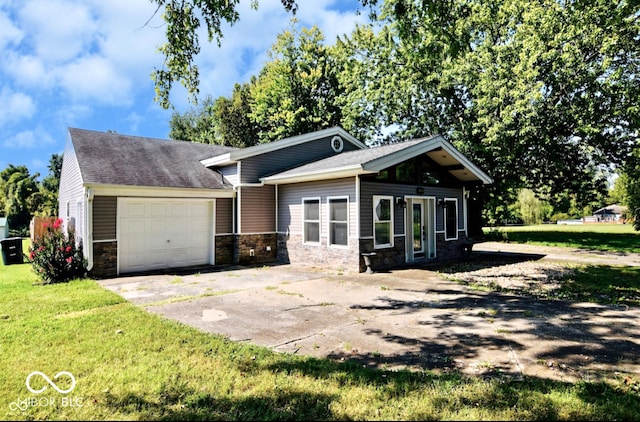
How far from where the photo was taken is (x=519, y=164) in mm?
19781

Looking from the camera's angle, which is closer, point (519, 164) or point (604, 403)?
point (604, 403)

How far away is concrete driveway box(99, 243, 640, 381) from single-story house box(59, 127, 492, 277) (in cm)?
190

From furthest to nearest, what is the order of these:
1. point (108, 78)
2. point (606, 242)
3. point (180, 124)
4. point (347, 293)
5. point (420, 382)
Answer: point (180, 124) < point (606, 242) < point (108, 78) < point (347, 293) < point (420, 382)

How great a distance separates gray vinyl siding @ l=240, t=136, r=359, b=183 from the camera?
1282cm

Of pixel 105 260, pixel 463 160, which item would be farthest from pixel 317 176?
pixel 105 260

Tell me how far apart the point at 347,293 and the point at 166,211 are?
6943mm

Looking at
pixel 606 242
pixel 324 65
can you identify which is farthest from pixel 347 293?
pixel 324 65

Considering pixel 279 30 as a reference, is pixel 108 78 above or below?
below

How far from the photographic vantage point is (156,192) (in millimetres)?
11227

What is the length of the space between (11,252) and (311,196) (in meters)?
11.5

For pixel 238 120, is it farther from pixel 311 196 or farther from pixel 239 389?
pixel 239 389

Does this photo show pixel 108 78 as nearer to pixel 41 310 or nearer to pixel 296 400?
pixel 41 310

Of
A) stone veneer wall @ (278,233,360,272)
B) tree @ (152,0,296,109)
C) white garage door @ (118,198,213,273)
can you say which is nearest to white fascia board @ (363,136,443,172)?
stone veneer wall @ (278,233,360,272)

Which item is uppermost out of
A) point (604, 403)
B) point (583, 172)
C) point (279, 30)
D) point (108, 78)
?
point (279, 30)
